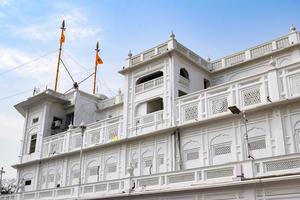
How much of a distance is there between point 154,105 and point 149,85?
4.61ft

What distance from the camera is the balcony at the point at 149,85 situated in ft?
75.2

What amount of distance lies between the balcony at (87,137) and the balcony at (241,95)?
5.38 m

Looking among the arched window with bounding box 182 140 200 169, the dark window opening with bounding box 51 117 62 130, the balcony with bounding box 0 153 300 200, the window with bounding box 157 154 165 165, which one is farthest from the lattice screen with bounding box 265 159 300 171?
the dark window opening with bounding box 51 117 62 130

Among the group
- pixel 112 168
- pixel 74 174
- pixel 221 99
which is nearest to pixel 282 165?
pixel 221 99

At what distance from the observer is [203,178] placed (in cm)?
1616

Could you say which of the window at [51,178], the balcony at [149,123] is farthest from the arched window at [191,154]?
the window at [51,178]

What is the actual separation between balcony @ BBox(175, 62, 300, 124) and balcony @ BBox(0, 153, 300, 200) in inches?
155

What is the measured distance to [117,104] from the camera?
29328 millimetres

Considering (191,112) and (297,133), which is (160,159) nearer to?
(191,112)

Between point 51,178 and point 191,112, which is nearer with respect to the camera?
point 191,112

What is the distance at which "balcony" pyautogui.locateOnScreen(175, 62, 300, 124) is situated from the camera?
56.3 ft

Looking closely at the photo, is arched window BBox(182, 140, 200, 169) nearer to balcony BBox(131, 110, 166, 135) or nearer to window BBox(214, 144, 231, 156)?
window BBox(214, 144, 231, 156)

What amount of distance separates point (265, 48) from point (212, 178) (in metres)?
10.1

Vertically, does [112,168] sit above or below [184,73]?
below
